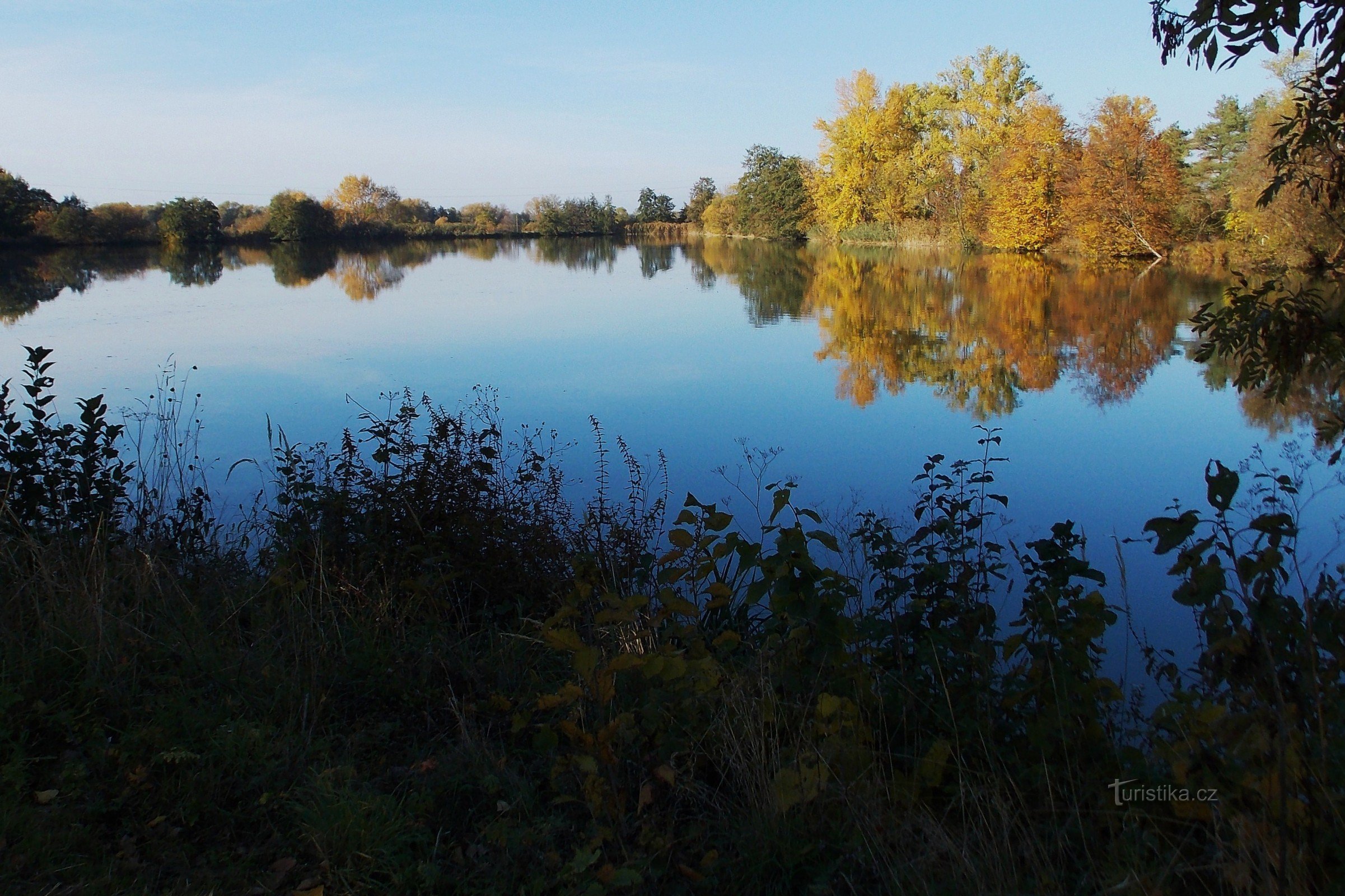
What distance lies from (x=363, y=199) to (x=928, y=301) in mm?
54295

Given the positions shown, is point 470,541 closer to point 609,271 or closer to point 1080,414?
point 1080,414

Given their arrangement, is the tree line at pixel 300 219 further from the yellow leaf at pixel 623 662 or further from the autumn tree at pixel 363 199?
the yellow leaf at pixel 623 662

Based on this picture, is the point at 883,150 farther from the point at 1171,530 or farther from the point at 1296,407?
the point at 1171,530

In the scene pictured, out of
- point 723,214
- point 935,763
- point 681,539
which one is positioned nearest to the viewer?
point 935,763

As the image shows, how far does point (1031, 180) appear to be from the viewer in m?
30.6

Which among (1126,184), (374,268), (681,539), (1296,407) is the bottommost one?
(1296,407)

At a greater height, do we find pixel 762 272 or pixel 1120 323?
pixel 762 272

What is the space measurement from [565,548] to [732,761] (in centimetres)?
248

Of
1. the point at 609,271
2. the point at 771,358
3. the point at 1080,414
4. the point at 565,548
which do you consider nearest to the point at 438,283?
the point at 609,271

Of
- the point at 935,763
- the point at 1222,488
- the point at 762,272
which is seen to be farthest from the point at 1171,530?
the point at 762,272

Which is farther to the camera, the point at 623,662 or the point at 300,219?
the point at 300,219

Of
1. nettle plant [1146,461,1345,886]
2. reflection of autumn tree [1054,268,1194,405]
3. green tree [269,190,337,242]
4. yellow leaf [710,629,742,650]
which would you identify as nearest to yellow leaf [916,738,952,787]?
nettle plant [1146,461,1345,886]

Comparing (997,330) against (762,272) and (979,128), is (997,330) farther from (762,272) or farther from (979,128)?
(979,128)

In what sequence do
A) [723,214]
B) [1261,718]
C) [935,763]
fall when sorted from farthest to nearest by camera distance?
[723,214], [935,763], [1261,718]
